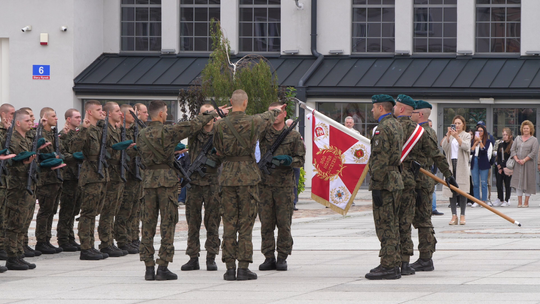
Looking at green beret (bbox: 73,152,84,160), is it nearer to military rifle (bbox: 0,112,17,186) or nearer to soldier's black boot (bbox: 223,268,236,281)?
military rifle (bbox: 0,112,17,186)

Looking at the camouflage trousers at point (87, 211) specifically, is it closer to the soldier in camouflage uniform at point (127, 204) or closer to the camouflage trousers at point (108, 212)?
the camouflage trousers at point (108, 212)

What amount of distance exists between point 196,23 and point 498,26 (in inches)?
363

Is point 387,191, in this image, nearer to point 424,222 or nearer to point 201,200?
point 424,222

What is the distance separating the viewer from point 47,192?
38.6ft

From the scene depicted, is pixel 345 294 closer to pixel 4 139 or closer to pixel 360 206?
pixel 4 139

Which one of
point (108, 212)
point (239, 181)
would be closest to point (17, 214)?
point (108, 212)

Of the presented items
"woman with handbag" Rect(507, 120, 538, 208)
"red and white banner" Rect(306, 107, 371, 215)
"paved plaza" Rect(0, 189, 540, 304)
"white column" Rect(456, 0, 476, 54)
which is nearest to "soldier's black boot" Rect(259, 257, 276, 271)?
"paved plaza" Rect(0, 189, 540, 304)

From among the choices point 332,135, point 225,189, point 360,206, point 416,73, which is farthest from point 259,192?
point 416,73

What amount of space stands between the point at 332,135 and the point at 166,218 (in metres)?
3.85

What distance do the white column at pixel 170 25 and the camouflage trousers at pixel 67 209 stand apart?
15089mm

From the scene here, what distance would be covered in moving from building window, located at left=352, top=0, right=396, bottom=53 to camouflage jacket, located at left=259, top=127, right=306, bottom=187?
54.0ft

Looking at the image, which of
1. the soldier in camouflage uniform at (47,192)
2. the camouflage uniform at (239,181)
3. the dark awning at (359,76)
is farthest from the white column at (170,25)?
the camouflage uniform at (239,181)

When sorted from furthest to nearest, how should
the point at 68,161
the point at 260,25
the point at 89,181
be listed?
the point at 260,25 < the point at 68,161 < the point at 89,181

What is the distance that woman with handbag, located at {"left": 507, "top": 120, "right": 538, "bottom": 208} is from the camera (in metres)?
18.7
